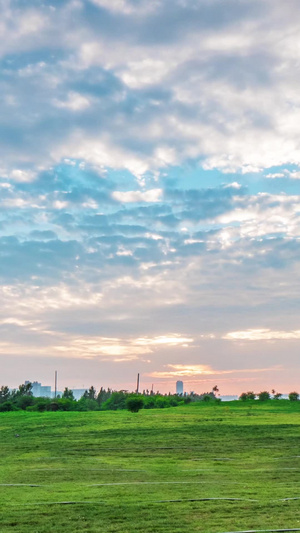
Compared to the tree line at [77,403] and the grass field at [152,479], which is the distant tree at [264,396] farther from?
the grass field at [152,479]

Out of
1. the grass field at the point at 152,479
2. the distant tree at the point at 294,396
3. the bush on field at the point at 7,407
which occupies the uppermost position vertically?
the distant tree at the point at 294,396

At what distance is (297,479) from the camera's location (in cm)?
1255

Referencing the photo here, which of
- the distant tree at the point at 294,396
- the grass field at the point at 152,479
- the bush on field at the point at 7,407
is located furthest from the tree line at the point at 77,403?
the grass field at the point at 152,479

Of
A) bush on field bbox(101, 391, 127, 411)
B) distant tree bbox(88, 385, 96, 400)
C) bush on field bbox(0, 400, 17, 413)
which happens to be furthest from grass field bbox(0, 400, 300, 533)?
distant tree bbox(88, 385, 96, 400)

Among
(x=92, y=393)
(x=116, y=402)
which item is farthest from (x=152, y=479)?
(x=92, y=393)

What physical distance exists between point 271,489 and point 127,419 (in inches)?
818

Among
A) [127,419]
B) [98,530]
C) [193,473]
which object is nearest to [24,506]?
[98,530]

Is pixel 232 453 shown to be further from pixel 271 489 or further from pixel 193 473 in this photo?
pixel 271 489

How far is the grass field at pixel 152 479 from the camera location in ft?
28.3

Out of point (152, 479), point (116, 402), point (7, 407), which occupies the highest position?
point (116, 402)

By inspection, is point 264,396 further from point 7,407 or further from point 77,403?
point 7,407

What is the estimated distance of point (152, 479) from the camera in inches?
498

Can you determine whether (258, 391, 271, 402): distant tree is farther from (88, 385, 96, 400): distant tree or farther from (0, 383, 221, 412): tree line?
(88, 385, 96, 400): distant tree

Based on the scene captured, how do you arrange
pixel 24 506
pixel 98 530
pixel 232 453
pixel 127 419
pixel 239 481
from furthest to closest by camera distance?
pixel 127 419 < pixel 232 453 < pixel 239 481 < pixel 24 506 < pixel 98 530
